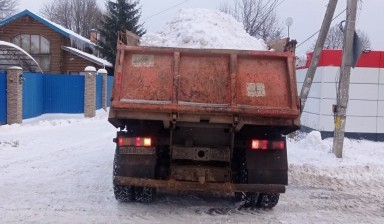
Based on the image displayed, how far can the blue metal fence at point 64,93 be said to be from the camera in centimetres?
2285

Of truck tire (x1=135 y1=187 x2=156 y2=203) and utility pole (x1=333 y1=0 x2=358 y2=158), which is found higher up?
utility pole (x1=333 y1=0 x2=358 y2=158)

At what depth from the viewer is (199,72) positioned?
6.86 metres

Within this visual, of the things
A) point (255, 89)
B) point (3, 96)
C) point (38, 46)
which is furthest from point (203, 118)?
point (38, 46)

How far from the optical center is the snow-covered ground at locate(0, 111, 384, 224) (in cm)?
680

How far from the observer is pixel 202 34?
8.77 metres

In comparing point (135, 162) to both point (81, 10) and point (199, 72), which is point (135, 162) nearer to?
point (199, 72)

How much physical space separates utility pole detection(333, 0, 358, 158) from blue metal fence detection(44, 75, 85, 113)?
14607 mm

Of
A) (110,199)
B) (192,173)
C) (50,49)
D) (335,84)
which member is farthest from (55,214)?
(50,49)

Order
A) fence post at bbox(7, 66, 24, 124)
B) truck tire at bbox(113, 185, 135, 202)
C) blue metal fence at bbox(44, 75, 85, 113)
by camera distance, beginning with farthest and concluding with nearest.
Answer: blue metal fence at bbox(44, 75, 85, 113) → fence post at bbox(7, 66, 24, 124) → truck tire at bbox(113, 185, 135, 202)

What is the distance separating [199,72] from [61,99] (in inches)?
683

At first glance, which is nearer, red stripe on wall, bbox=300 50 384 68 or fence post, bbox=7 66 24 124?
red stripe on wall, bbox=300 50 384 68

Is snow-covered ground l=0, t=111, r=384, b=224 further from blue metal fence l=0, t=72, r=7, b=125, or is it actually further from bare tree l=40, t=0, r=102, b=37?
bare tree l=40, t=0, r=102, b=37

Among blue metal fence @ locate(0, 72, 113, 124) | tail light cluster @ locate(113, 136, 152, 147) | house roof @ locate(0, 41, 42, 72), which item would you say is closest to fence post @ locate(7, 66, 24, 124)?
blue metal fence @ locate(0, 72, 113, 124)

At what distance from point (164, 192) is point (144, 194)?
2.84ft
